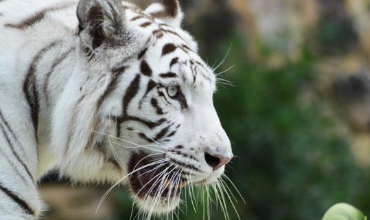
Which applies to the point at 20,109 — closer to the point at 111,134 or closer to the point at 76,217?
the point at 111,134

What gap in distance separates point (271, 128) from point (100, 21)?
4.70 metres

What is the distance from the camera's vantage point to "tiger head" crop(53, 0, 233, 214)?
2.90 meters

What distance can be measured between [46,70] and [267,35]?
5.91m

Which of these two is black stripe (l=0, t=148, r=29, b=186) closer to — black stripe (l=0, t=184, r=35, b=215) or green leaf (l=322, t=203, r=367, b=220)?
black stripe (l=0, t=184, r=35, b=215)

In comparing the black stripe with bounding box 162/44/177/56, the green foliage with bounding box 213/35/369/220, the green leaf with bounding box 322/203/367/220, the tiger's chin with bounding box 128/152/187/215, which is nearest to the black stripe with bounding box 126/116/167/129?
the tiger's chin with bounding box 128/152/187/215

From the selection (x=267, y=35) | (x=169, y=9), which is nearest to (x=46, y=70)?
(x=169, y=9)

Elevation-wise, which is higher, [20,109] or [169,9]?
[169,9]

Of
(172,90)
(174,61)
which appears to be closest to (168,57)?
(174,61)

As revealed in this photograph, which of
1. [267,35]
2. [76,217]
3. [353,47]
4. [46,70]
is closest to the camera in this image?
[46,70]

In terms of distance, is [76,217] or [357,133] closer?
[76,217]

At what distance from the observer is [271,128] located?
743 centimetres

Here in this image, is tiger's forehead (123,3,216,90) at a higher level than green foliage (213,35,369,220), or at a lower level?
lower

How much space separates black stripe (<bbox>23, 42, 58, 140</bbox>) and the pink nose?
2.23 ft

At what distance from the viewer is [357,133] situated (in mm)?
9000
